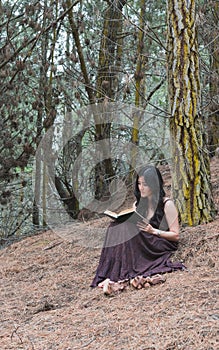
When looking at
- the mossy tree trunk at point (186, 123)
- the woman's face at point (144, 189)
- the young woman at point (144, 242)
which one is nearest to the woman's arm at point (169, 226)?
the young woman at point (144, 242)

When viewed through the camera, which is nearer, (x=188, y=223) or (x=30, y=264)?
(x=188, y=223)

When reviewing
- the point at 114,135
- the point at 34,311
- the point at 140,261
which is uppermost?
the point at 114,135

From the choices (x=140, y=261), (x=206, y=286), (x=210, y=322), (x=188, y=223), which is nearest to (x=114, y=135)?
(x=188, y=223)

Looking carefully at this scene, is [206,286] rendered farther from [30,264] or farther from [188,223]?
[30,264]

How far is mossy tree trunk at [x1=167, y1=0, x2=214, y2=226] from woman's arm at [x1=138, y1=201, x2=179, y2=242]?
1.70 ft

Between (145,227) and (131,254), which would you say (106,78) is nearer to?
(145,227)

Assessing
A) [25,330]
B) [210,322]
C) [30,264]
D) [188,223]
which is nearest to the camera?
[210,322]

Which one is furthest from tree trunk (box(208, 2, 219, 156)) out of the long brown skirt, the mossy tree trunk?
the long brown skirt

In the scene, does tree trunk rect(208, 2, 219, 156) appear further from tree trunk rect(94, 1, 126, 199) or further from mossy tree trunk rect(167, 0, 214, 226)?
tree trunk rect(94, 1, 126, 199)

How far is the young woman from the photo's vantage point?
421 cm

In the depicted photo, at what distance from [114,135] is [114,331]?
560cm

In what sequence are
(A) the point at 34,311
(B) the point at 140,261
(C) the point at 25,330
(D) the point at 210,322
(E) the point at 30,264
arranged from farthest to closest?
(E) the point at 30,264, (B) the point at 140,261, (A) the point at 34,311, (C) the point at 25,330, (D) the point at 210,322

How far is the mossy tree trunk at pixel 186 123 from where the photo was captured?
4.92 meters

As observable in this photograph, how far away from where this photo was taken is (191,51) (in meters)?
5.02
